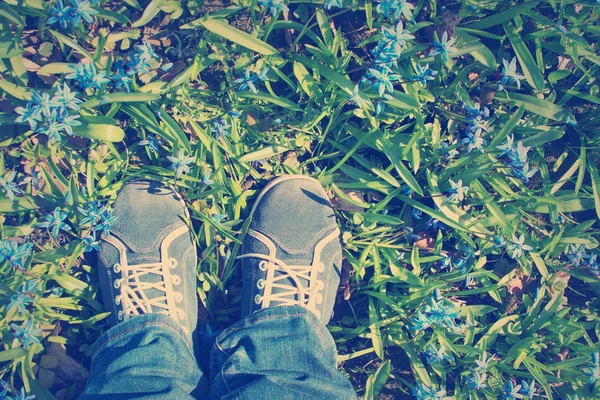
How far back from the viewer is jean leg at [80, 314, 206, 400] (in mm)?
1890

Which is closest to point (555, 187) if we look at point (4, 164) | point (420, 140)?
point (420, 140)

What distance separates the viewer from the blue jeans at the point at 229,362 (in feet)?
6.22

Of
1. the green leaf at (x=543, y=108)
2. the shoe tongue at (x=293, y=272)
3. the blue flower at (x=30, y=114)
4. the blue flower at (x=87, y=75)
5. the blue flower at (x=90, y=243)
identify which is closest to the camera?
the blue flower at (x=30, y=114)

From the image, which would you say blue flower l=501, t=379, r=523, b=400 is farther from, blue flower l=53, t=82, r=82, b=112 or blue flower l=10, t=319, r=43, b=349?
blue flower l=53, t=82, r=82, b=112

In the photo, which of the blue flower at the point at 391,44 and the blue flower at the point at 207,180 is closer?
the blue flower at the point at 391,44


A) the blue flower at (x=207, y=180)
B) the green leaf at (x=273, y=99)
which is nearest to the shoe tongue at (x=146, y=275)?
the blue flower at (x=207, y=180)

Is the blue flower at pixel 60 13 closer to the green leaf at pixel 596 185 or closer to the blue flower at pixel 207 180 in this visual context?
the blue flower at pixel 207 180

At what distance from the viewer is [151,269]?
92.7 inches

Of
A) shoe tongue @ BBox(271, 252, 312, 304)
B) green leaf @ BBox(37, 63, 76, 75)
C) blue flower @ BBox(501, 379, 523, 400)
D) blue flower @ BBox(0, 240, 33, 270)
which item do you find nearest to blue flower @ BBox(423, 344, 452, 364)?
blue flower @ BBox(501, 379, 523, 400)

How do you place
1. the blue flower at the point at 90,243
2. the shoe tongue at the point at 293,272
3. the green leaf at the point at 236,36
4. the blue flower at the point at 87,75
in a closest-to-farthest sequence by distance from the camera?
the blue flower at the point at 87,75
the green leaf at the point at 236,36
the blue flower at the point at 90,243
the shoe tongue at the point at 293,272

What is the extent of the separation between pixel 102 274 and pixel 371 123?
1.50 metres

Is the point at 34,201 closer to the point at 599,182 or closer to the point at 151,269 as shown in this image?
the point at 151,269

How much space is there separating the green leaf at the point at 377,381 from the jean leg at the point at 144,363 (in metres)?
0.83

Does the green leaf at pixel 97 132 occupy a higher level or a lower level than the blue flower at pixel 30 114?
lower
